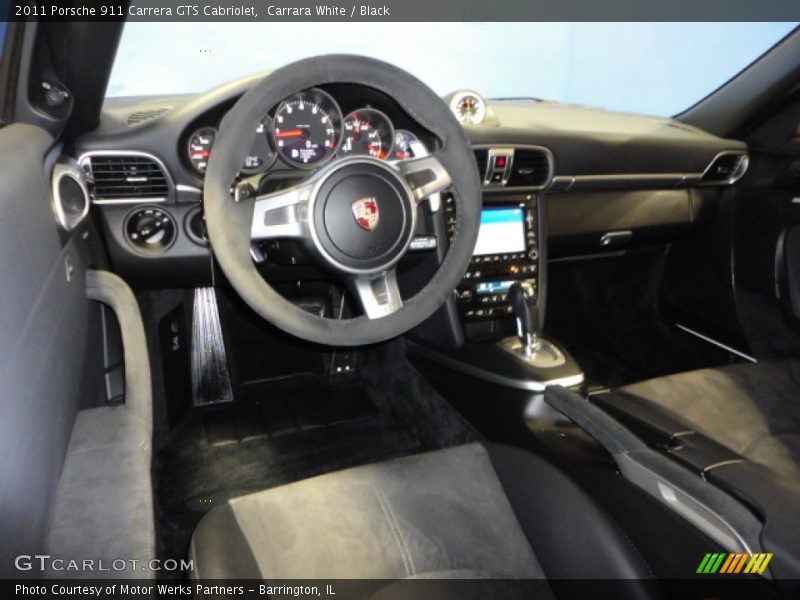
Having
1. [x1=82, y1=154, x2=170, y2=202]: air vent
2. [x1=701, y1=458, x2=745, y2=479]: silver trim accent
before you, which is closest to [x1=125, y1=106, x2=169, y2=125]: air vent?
[x1=82, y1=154, x2=170, y2=202]: air vent

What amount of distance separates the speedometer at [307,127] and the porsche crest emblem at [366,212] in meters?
0.51

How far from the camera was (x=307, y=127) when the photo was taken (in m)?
1.73

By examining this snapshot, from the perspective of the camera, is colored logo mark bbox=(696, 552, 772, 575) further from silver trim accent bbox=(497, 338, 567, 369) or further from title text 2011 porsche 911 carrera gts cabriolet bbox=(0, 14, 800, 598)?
silver trim accent bbox=(497, 338, 567, 369)

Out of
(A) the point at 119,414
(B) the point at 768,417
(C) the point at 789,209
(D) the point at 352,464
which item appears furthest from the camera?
(C) the point at 789,209

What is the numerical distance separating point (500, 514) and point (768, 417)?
90 centimetres

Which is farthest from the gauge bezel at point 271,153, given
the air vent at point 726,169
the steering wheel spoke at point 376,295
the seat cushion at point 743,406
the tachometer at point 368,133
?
the air vent at point 726,169

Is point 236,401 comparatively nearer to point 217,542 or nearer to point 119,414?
point 119,414

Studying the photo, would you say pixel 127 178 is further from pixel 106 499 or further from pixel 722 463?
pixel 722 463

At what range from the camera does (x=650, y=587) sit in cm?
110

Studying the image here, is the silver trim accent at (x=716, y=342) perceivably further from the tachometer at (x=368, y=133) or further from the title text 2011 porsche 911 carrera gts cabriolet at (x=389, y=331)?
the tachometer at (x=368, y=133)

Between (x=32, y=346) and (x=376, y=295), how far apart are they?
67cm

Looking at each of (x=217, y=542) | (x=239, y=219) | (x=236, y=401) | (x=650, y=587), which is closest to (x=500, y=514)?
(x=650, y=587)

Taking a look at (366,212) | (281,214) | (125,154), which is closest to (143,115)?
(125,154)

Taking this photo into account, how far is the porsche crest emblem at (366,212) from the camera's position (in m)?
1.29
